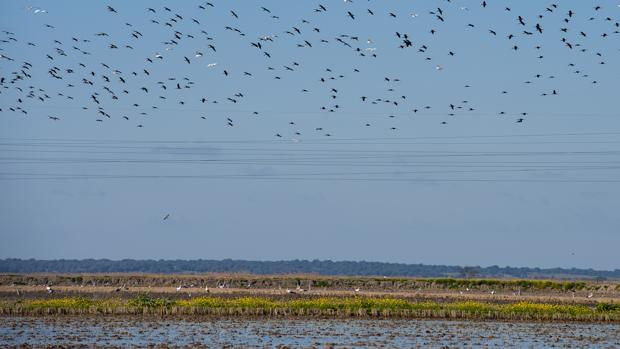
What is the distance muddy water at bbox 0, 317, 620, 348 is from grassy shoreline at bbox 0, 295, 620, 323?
3.13 metres

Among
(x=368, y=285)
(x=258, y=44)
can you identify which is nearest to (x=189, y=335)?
(x=258, y=44)

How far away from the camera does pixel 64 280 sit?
108 meters

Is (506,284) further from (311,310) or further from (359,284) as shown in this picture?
(311,310)

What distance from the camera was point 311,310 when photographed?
58000mm

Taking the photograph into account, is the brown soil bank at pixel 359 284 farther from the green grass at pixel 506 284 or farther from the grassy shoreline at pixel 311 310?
the grassy shoreline at pixel 311 310

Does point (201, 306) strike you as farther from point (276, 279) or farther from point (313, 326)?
point (276, 279)

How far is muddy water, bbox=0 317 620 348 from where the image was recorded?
41.8m

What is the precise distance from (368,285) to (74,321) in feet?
189

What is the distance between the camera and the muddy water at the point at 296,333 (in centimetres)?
4181

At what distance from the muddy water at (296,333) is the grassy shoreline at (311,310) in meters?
3.13

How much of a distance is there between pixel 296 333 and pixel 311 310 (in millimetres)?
11557

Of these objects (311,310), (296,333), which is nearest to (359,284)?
(311,310)

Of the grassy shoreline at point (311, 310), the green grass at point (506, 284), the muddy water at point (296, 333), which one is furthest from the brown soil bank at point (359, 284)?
the muddy water at point (296, 333)

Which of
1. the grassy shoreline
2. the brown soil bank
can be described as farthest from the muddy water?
the brown soil bank
